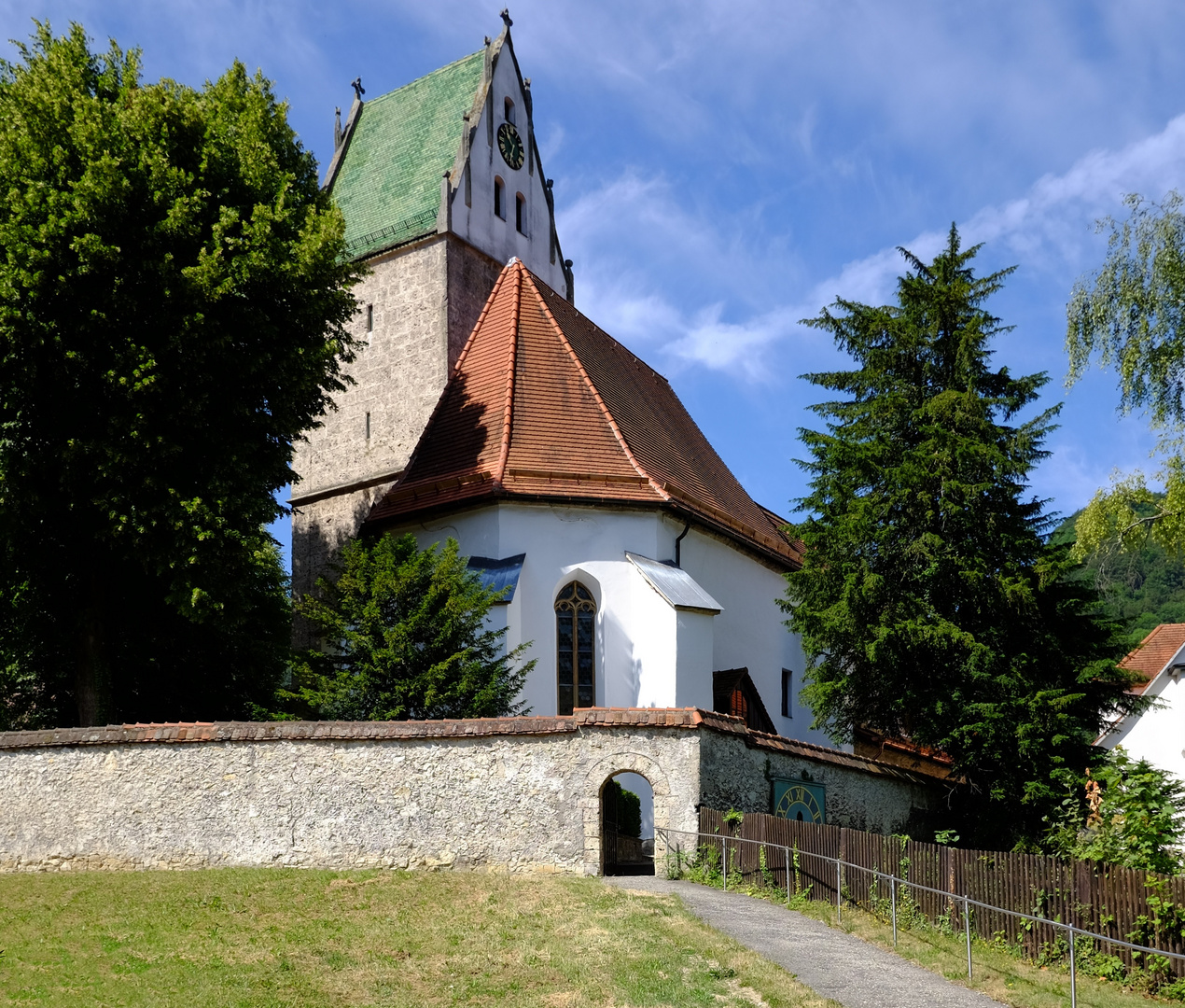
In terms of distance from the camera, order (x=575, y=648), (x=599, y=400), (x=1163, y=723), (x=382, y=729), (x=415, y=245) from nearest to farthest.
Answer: (x=382, y=729)
(x=575, y=648)
(x=599, y=400)
(x=415, y=245)
(x=1163, y=723)

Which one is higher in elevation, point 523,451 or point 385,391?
point 385,391

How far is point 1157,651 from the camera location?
107 ft

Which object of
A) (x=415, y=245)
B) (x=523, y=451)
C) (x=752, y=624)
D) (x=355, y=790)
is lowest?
(x=355, y=790)

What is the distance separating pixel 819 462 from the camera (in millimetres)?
21250

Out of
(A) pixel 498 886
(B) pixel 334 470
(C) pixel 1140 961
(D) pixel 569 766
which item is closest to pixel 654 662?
(D) pixel 569 766

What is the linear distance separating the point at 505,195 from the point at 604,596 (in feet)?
47.3

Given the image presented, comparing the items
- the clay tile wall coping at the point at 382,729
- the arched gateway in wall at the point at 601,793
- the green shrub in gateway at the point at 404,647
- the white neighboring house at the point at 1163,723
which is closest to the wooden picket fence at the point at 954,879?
the arched gateway in wall at the point at 601,793

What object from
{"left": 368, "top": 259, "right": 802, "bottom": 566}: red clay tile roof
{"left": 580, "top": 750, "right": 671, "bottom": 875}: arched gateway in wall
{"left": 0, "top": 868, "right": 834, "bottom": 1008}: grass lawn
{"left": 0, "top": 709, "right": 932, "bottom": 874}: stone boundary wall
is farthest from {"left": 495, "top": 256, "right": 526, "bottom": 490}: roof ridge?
{"left": 0, "top": 868, "right": 834, "bottom": 1008}: grass lawn

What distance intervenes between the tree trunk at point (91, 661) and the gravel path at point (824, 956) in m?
9.11

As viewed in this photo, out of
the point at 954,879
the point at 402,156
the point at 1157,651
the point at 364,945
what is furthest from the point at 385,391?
the point at 1157,651

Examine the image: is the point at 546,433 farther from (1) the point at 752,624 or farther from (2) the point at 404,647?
(2) the point at 404,647

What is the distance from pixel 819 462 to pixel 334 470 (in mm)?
12088

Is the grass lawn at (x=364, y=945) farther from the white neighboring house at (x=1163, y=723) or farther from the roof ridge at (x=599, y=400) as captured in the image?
the white neighboring house at (x=1163, y=723)

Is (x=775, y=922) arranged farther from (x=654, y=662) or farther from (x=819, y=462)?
(x=819, y=462)
